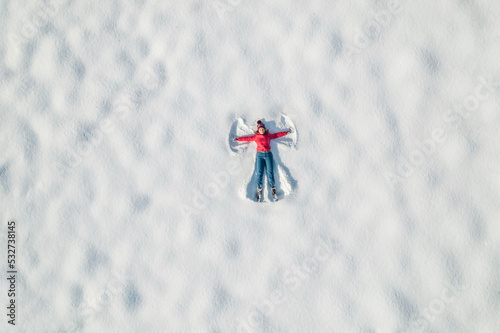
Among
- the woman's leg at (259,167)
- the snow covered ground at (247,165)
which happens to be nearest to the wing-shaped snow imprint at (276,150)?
the snow covered ground at (247,165)

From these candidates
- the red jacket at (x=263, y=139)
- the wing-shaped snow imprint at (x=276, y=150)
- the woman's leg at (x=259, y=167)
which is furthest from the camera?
the wing-shaped snow imprint at (x=276, y=150)

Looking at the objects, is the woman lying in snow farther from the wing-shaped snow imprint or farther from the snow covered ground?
the snow covered ground

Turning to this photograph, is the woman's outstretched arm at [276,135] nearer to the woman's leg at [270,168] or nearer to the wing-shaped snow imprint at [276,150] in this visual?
the wing-shaped snow imprint at [276,150]

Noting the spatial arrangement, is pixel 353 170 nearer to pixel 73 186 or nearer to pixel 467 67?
pixel 467 67

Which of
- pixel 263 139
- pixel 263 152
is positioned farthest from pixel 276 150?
pixel 263 139

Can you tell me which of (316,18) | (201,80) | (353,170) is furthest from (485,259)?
(201,80)

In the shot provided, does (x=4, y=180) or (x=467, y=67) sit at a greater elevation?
(x=467, y=67)

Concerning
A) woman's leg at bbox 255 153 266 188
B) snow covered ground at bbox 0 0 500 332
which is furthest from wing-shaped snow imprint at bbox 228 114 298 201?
woman's leg at bbox 255 153 266 188
